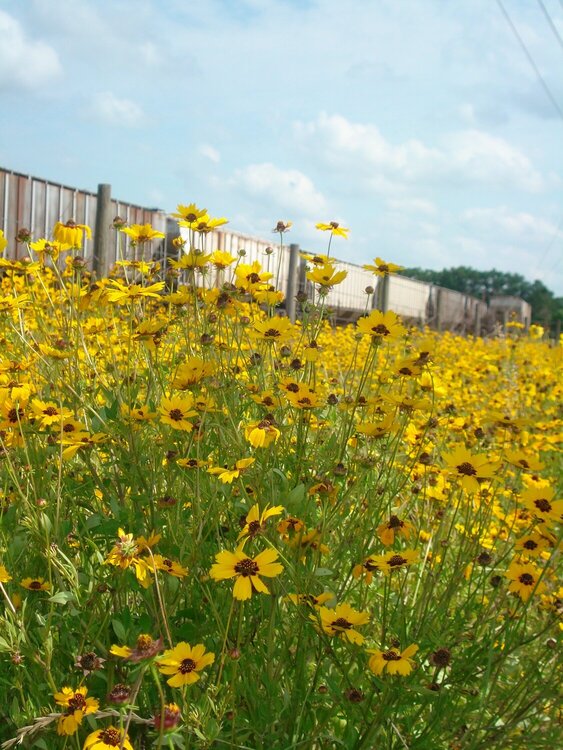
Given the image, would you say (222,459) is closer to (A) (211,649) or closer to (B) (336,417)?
(A) (211,649)

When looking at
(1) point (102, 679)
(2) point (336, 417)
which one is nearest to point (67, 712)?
(1) point (102, 679)

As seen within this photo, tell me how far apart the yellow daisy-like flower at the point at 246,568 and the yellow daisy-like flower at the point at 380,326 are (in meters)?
0.72

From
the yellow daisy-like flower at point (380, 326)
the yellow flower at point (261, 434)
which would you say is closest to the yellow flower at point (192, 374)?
the yellow flower at point (261, 434)

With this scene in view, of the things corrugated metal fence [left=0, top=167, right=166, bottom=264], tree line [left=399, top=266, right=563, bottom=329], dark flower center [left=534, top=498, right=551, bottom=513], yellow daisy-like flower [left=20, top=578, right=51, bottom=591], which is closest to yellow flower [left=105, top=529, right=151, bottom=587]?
yellow daisy-like flower [left=20, top=578, right=51, bottom=591]

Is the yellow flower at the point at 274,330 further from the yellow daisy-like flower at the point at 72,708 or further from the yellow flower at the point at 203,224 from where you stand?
the yellow daisy-like flower at the point at 72,708

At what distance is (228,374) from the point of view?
1.93 m

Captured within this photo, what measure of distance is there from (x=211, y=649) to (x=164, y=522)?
38 centimetres

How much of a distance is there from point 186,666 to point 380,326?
93 cm

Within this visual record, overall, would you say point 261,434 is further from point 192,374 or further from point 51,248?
point 51,248

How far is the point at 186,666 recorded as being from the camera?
3.64 feet

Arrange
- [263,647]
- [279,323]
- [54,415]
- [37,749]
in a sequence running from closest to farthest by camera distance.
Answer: [37,749]
[263,647]
[54,415]
[279,323]

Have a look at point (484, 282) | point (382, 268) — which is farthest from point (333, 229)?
point (484, 282)

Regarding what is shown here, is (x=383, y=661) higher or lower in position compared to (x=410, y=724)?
higher

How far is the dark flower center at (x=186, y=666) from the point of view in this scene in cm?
110
